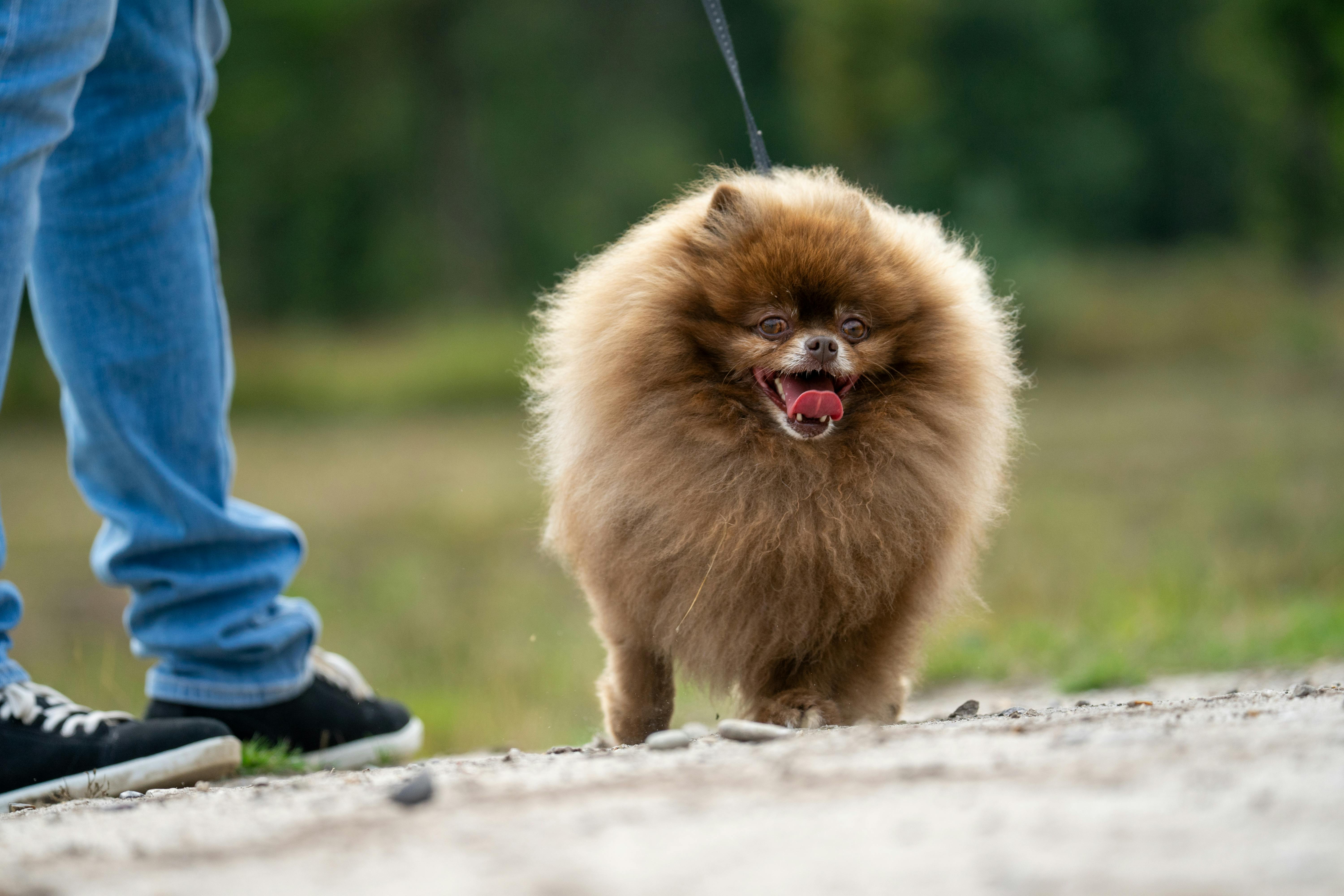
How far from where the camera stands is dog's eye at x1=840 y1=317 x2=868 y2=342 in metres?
3.02

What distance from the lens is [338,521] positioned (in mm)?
9680

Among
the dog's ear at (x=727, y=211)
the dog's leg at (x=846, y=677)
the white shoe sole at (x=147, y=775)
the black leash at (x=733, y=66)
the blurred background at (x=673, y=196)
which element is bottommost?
the white shoe sole at (x=147, y=775)

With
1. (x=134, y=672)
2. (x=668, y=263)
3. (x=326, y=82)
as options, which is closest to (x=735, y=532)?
(x=668, y=263)

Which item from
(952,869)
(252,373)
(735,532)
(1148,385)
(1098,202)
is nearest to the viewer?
(952,869)

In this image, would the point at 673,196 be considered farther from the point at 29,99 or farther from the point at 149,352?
the point at 29,99

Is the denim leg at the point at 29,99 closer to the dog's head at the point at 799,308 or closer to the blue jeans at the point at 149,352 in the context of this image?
the blue jeans at the point at 149,352

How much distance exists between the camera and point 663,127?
26.2 meters

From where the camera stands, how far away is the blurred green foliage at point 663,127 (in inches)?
734

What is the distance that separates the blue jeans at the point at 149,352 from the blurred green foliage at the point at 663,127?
53.5ft

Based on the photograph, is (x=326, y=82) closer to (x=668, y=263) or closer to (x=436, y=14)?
(x=436, y=14)

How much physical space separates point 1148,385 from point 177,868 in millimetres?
16005

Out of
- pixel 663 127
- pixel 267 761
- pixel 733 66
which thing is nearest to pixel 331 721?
pixel 267 761

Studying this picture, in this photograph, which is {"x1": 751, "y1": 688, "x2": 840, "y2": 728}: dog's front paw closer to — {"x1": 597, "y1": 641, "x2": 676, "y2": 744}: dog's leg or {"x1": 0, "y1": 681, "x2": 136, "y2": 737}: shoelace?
{"x1": 597, "y1": 641, "x2": 676, "y2": 744}: dog's leg

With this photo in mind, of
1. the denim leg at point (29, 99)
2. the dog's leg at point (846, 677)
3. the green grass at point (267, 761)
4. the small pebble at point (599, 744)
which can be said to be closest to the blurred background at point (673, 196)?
the dog's leg at point (846, 677)
